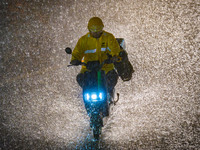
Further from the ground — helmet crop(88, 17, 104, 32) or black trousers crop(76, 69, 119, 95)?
helmet crop(88, 17, 104, 32)

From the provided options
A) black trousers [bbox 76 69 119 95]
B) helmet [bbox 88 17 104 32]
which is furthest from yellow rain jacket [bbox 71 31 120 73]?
black trousers [bbox 76 69 119 95]

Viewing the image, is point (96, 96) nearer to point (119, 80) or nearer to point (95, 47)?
point (95, 47)

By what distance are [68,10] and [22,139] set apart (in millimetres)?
4236

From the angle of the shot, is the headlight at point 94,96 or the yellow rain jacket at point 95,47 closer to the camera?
the headlight at point 94,96

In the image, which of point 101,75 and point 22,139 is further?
point 22,139

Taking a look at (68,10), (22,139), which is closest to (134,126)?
(22,139)

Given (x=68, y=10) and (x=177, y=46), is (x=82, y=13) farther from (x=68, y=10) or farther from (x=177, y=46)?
(x=177, y=46)

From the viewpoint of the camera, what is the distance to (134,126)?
12.7ft

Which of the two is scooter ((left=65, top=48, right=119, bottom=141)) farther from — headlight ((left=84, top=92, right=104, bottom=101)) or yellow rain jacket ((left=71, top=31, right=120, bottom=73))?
yellow rain jacket ((left=71, top=31, right=120, bottom=73))

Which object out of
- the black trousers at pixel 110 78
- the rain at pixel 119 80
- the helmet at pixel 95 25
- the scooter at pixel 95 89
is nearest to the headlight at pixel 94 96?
the scooter at pixel 95 89

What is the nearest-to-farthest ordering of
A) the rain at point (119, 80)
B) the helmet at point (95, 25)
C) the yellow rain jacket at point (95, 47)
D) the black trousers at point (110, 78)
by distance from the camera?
the helmet at point (95, 25) → the yellow rain jacket at point (95, 47) → the black trousers at point (110, 78) → the rain at point (119, 80)

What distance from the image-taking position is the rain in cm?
382

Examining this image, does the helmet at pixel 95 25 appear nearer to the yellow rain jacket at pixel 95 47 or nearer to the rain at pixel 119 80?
the yellow rain jacket at pixel 95 47

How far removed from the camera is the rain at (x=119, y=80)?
3.82m
